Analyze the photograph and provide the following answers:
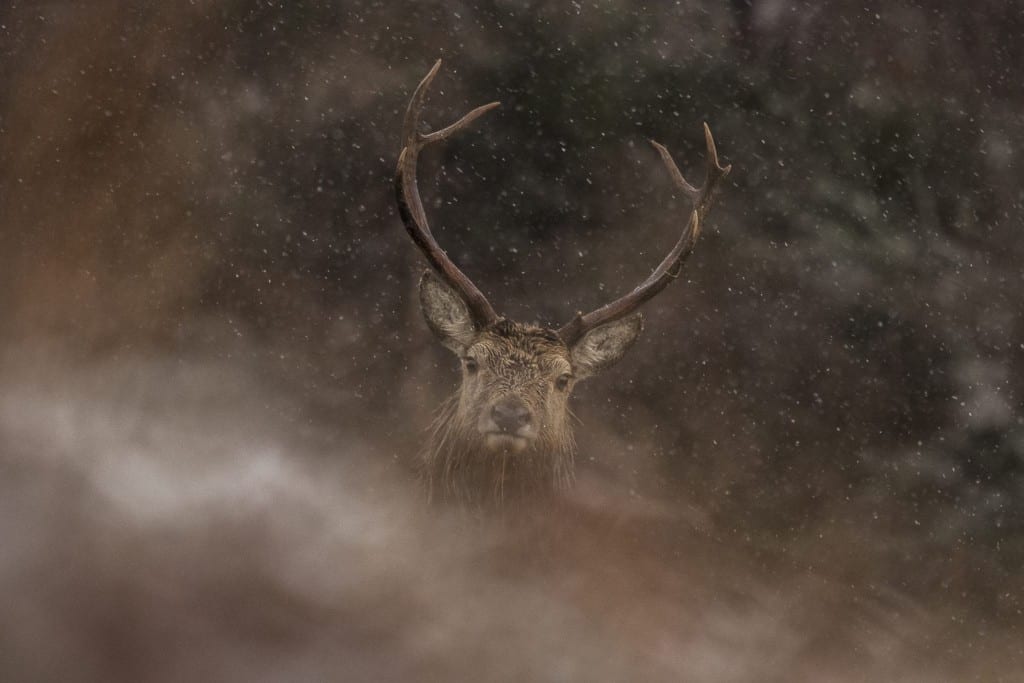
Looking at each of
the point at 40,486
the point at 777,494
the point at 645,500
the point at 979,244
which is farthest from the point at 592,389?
the point at 40,486

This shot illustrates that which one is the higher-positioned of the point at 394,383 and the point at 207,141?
the point at 207,141

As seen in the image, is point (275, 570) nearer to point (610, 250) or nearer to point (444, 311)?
point (444, 311)

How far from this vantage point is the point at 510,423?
23.5ft

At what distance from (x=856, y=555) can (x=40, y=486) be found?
5432 mm

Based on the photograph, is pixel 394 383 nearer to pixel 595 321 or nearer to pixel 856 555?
pixel 595 321

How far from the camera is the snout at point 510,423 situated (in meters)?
7.16

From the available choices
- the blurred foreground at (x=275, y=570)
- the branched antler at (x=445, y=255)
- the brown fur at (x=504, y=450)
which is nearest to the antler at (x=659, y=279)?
the branched antler at (x=445, y=255)

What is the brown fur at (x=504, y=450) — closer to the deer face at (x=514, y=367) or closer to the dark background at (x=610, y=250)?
the deer face at (x=514, y=367)

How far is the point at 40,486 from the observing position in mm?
9242

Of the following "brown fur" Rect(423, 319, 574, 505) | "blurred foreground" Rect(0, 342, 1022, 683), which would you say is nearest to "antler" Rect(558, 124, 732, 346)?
"brown fur" Rect(423, 319, 574, 505)

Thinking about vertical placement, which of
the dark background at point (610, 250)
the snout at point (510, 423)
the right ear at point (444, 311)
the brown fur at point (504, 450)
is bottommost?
the snout at point (510, 423)

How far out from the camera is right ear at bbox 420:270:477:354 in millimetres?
7605

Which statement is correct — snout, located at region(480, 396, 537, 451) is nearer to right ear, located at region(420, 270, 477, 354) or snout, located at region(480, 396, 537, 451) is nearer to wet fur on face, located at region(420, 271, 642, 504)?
wet fur on face, located at region(420, 271, 642, 504)

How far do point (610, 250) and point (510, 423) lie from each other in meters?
3.26
